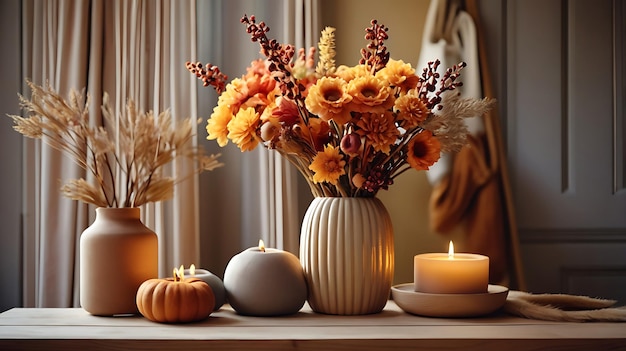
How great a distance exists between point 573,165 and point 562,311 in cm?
90

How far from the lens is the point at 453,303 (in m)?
A: 1.24

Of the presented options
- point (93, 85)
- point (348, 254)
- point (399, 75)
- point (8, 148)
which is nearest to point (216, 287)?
point (348, 254)

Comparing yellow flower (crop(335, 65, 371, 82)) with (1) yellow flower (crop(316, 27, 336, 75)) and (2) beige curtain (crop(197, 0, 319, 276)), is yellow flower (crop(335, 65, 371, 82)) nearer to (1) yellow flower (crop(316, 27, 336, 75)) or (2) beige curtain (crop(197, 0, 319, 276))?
(1) yellow flower (crop(316, 27, 336, 75))

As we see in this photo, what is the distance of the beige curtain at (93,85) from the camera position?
6.04 ft

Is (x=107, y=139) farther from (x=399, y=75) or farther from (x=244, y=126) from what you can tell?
(x=399, y=75)

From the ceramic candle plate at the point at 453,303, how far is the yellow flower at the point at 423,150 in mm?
241

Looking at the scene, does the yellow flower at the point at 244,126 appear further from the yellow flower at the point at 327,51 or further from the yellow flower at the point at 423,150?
the yellow flower at the point at 423,150

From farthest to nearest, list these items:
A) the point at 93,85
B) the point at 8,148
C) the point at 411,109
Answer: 1. the point at 8,148
2. the point at 93,85
3. the point at 411,109

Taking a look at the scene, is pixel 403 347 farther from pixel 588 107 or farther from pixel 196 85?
pixel 588 107

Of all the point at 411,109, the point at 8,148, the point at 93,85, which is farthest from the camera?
the point at 8,148

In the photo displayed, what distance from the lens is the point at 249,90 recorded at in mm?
1313

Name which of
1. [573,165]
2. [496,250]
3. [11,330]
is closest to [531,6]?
[573,165]

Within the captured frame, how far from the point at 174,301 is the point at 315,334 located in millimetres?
263

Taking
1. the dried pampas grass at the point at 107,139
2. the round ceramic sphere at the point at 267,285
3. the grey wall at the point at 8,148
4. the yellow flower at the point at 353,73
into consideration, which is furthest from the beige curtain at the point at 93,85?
the yellow flower at the point at 353,73
